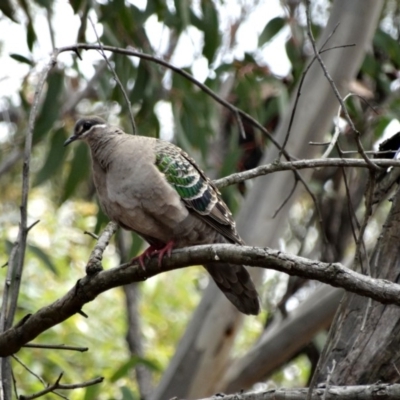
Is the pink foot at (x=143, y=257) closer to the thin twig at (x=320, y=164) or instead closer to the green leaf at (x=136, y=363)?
the thin twig at (x=320, y=164)

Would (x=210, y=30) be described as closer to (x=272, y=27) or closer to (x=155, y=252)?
(x=272, y=27)

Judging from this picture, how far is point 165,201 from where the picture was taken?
2838 millimetres

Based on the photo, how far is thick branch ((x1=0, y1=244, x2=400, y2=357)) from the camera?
1772mm

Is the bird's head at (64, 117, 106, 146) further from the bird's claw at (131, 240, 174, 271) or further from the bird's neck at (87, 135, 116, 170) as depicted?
the bird's claw at (131, 240, 174, 271)

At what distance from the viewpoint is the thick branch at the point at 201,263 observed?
1772 mm

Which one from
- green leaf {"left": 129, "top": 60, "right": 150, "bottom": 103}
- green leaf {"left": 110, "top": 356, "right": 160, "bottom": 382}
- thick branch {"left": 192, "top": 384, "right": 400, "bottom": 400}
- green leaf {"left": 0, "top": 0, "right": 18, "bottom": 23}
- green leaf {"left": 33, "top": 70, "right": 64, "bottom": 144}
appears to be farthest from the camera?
green leaf {"left": 129, "top": 60, "right": 150, "bottom": 103}

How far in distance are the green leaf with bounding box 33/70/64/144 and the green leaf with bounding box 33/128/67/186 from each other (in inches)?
4.1

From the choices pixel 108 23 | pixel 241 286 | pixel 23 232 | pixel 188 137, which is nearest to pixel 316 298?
pixel 188 137

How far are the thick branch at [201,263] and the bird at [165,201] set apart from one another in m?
0.38

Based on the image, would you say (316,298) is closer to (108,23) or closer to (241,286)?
(241,286)

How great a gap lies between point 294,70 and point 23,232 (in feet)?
9.22

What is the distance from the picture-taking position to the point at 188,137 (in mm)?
4477

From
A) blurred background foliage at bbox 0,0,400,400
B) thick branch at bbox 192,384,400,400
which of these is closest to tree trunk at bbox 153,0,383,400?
blurred background foliage at bbox 0,0,400,400

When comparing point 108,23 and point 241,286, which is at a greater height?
point 108,23
